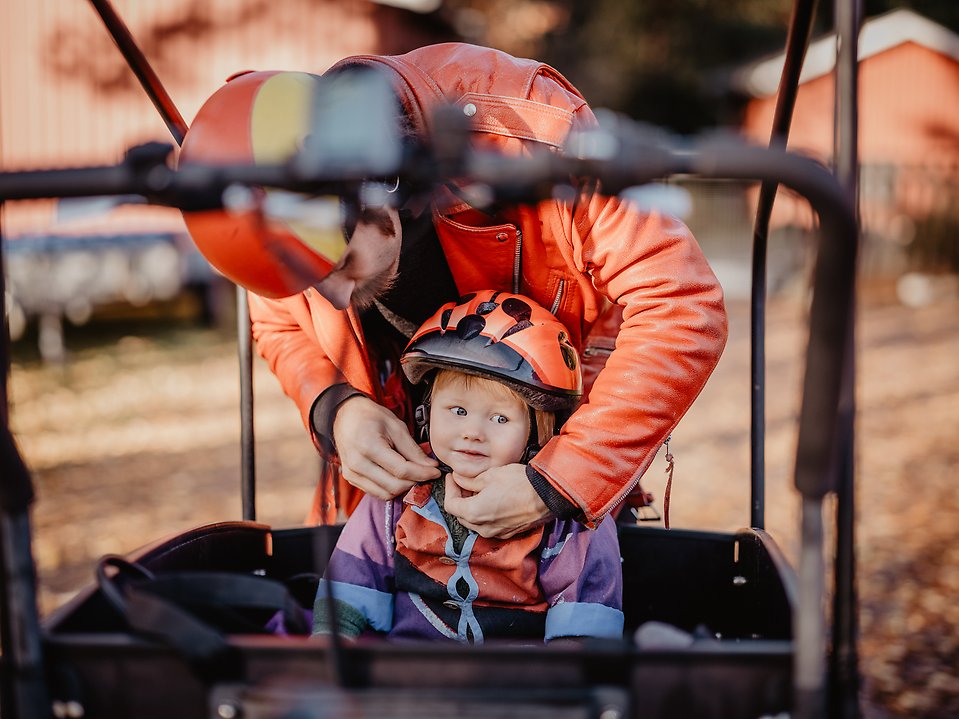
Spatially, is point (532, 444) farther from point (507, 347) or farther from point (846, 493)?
point (846, 493)

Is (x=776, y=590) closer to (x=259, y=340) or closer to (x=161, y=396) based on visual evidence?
(x=259, y=340)

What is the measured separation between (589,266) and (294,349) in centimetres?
72

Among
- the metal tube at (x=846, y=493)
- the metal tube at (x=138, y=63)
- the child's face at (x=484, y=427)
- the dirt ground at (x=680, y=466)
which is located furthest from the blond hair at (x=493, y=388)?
the dirt ground at (x=680, y=466)

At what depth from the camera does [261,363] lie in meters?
9.28

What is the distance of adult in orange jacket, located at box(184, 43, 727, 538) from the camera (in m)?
1.47

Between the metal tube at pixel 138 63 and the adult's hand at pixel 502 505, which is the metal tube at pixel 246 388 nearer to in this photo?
the metal tube at pixel 138 63

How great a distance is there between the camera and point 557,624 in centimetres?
174

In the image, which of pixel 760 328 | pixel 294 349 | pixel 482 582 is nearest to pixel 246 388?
pixel 294 349

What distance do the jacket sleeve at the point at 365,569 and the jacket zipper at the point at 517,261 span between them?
525mm

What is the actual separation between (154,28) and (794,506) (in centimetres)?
996

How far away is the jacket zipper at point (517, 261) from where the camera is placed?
5.62ft

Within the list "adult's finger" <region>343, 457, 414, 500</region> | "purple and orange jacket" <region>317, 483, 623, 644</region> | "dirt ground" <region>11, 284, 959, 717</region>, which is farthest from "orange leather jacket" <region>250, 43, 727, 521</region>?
"dirt ground" <region>11, 284, 959, 717</region>

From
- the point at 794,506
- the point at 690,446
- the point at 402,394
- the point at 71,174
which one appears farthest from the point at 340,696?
the point at 690,446

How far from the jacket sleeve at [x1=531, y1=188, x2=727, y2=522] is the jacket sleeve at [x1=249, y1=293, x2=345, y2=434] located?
23.4 inches
